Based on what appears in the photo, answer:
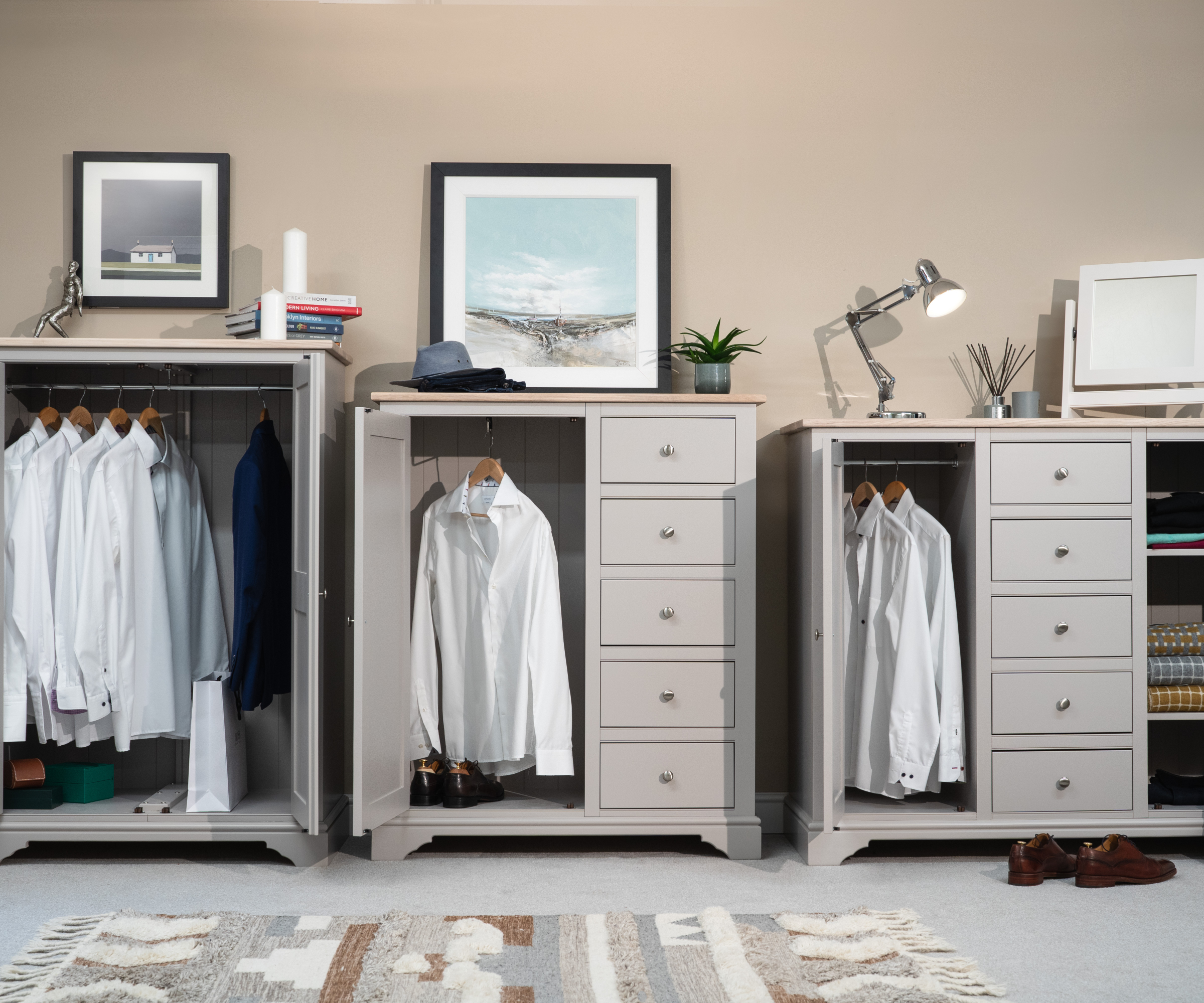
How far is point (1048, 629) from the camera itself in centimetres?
308

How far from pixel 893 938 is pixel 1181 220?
2874 millimetres

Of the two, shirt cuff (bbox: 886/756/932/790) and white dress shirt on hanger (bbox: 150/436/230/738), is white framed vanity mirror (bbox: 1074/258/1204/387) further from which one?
white dress shirt on hanger (bbox: 150/436/230/738)

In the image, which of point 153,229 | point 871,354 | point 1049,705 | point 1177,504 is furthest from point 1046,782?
point 153,229

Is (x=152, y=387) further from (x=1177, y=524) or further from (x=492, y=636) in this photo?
(x=1177, y=524)

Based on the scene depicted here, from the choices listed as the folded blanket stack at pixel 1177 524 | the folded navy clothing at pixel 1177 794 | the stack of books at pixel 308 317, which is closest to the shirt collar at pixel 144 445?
the stack of books at pixel 308 317

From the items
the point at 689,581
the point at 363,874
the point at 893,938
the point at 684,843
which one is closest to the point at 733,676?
the point at 689,581

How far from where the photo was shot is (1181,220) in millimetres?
3600

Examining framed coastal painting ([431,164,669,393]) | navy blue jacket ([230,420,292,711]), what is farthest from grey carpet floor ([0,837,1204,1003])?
framed coastal painting ([431,164,669,393])

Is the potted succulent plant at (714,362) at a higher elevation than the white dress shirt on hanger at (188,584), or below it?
higher

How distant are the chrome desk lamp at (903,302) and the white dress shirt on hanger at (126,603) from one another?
95.8 inches

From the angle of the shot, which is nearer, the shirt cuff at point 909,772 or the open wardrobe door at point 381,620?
the open wardrobe door at point 381,620

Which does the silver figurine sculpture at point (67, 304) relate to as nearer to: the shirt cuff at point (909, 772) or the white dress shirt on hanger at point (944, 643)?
the white dress shirt on hanger at point (944, 643)

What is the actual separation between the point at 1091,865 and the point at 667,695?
1344mm

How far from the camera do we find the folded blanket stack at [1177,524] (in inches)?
124
